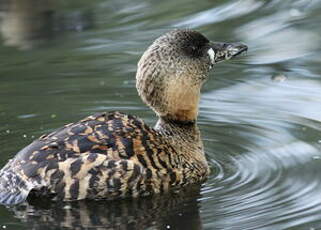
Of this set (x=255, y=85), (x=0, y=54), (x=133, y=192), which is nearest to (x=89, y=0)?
(x=0, y=54)

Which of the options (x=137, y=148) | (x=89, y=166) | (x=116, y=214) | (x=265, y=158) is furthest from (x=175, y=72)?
(x=116, y=214)

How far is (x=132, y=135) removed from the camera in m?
8.48

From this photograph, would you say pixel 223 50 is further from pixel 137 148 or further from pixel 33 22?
pixel 33 22

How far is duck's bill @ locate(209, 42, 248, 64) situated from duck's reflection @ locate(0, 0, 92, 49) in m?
4.48

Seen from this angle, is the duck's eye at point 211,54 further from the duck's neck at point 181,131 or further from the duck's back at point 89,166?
the duck's back at point 89,166

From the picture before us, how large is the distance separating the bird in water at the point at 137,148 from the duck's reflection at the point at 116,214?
3.2 inches

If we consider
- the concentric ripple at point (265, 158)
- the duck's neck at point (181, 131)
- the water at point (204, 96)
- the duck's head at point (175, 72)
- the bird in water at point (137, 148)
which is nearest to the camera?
the concentric ripple at point (265, 158)

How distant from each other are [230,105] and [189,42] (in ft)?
5.20

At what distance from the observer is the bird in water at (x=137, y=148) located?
26.4 ft

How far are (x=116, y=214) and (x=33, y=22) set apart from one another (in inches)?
289

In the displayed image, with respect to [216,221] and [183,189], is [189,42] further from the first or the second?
[216,221]

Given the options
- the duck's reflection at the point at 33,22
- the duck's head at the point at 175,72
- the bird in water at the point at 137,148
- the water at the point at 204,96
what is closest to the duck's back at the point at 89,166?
the bird in water at the point at 137,148

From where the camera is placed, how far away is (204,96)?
430 inches

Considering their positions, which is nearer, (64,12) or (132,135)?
(132,135)
